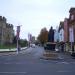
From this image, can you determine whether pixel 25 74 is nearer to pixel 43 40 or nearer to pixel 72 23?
pixel 72 23

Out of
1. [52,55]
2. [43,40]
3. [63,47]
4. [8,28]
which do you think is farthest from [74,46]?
[43,40]

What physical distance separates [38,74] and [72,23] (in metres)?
68.9

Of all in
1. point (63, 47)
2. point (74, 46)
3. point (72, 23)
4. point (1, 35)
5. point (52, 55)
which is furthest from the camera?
point (1, 35)

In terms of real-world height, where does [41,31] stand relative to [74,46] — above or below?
above

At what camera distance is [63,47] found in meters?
105

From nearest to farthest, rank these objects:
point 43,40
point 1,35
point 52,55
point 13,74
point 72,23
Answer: point 13,74
point 52,55
point 72,23
point 1,35
point 43,40

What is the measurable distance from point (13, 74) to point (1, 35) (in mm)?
117461

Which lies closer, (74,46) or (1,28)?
(74,46)

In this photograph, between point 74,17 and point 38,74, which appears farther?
point 74,17

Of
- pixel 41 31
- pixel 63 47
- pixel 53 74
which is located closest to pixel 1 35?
pixel 63 47

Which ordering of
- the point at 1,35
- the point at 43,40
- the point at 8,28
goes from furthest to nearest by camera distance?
the point at 43,40, the point at 8,28, the point at 1,35

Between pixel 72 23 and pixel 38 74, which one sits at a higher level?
pixel 72 23

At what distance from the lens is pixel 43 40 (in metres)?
184

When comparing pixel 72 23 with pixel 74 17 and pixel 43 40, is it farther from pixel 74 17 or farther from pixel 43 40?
pixel 43 40
